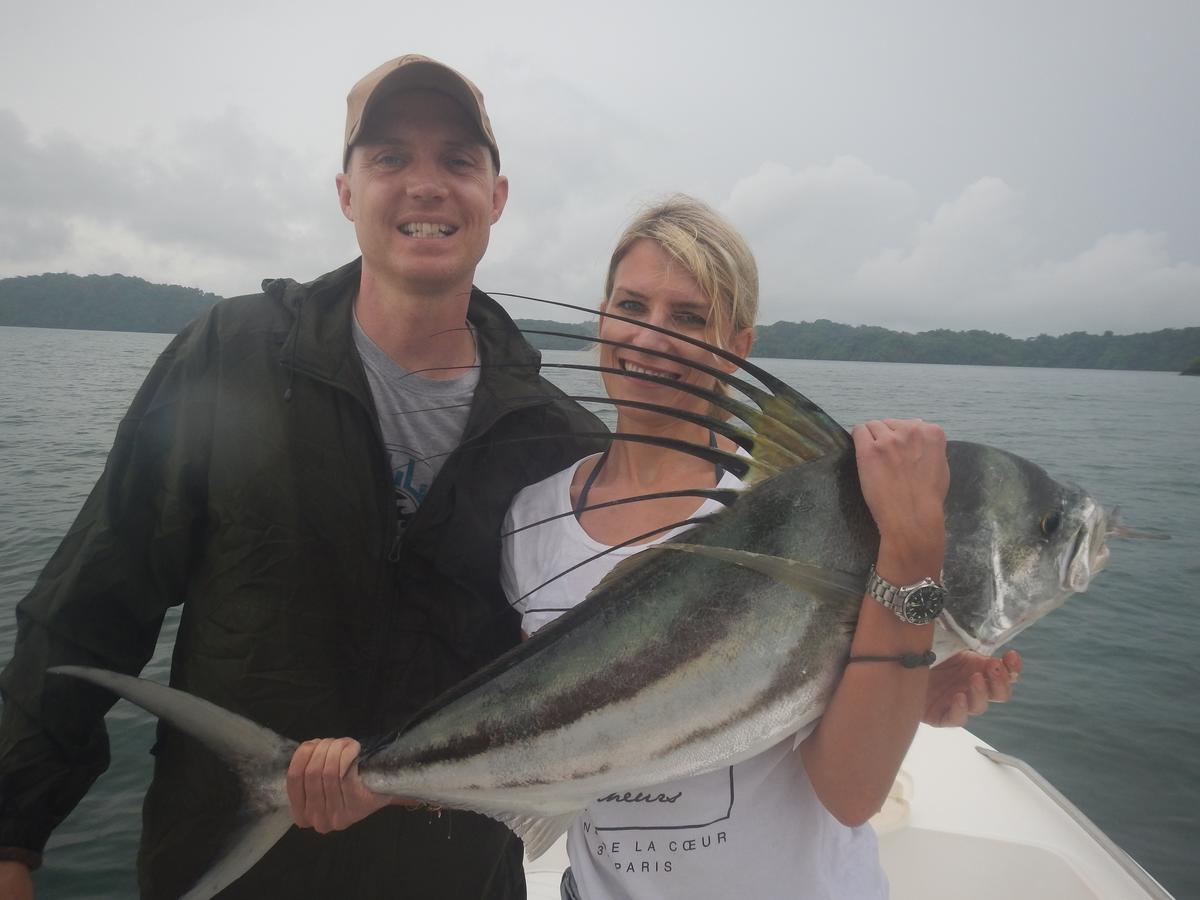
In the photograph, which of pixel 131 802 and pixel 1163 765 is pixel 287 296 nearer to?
pixel 131 802

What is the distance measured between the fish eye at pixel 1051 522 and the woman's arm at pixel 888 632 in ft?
0.85

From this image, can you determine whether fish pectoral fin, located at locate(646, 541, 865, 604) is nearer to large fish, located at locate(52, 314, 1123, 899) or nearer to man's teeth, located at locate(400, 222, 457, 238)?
large fish, located at locate(52, 314, 1123, 899)

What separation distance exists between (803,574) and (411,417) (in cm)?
157

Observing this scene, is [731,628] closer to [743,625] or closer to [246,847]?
[743,625]

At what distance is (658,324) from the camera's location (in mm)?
2240

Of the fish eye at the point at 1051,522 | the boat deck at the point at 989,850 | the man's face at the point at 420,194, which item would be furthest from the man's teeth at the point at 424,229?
the boat deck at the point at 989,850

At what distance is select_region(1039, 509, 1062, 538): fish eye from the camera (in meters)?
1.67

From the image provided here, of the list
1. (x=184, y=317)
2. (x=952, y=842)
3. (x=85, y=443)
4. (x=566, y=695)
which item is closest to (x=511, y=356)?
(x=566, y=695)

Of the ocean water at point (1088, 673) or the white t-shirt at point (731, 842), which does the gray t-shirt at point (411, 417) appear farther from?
the ocean water at point (1088, 673)

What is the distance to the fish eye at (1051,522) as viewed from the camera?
1674mm

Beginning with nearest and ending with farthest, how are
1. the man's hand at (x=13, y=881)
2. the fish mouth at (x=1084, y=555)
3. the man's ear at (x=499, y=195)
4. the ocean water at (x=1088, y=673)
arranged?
the fish mouth at (x=1084, y=555) → the man's hand at (x=13, y=881) → the man's ear at (x=499, y=195) → the ocean water at (x=1088, y=673)

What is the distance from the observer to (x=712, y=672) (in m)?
1.72

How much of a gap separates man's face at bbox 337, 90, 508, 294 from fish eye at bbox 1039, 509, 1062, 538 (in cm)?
198

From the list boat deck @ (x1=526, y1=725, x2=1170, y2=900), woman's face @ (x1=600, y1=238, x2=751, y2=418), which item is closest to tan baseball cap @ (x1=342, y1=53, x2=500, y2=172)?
woman's face @ (x1=600, y1=238, x2=751, y2=418)
